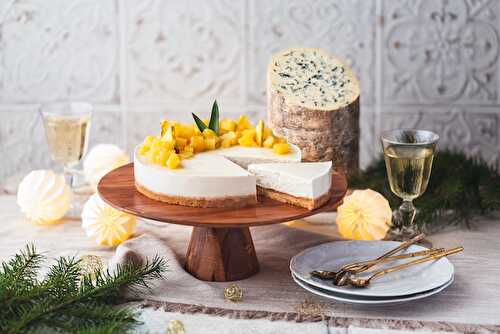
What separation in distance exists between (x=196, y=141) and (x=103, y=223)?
0.35 metres

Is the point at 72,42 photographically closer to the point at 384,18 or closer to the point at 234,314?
the point at 384,18

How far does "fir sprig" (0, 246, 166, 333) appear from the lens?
1.33 meters

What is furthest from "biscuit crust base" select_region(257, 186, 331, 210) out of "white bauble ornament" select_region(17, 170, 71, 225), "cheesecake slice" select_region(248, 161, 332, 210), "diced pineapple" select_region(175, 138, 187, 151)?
"white bauble ornament" select_region(17, 170, 71, 225)

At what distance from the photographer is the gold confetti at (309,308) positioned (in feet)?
4.79

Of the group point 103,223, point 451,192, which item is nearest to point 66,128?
point 103,223

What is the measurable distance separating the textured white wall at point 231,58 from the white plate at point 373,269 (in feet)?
3.80

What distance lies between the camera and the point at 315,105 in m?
2.09

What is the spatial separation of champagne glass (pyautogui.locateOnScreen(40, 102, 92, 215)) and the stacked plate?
83 cm

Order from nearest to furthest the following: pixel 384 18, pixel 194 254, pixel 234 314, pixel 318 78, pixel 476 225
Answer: pixel 234 314
pixel 194 254
pixel 476 225
pixel 318 78
pixel 384 18

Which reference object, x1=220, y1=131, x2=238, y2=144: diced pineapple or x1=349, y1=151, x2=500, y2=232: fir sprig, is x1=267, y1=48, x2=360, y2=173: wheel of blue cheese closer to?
x1=349, y1=151, x2=500, y2=232: fir sprig

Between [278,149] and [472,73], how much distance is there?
1287mm

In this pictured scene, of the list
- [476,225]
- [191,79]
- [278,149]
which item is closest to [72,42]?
[191,79]

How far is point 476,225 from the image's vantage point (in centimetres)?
202

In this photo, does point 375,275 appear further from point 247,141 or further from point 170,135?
point 170,135
